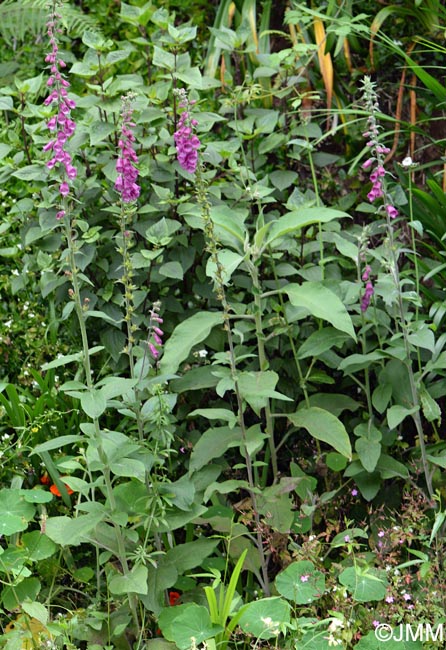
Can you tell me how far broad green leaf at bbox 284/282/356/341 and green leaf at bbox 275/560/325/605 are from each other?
0.67 m

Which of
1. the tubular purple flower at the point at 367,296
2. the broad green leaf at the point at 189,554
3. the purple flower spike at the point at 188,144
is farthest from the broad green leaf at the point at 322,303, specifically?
the broad green leaf at the point at 189,554

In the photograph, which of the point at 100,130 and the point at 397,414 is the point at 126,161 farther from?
the point at 397,414

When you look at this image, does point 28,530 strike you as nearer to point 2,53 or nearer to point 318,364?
point 318,364

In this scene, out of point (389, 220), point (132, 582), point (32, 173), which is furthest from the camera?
point (32, 173)

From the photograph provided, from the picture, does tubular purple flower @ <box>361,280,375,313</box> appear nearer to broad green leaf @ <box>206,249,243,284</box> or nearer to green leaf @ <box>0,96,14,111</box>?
broad green leaf @ <box>206,249,243,284</box>

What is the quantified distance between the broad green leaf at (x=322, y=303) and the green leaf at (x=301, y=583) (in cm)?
67

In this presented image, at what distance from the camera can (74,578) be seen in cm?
293

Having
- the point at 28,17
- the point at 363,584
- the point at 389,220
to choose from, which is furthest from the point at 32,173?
the point at 28,17

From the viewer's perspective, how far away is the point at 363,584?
2.51 meters

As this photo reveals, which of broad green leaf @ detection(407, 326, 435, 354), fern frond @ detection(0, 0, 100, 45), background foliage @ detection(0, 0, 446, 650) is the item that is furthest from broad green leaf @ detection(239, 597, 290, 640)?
fern frond @ detection(0, 0, 100, 45)

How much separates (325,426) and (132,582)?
0.77 m

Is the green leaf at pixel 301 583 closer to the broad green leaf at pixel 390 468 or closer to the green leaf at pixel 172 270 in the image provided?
the broad green leaf at pixel 390 468

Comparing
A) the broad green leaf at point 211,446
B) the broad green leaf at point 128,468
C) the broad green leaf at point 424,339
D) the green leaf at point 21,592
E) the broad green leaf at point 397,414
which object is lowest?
the green leaf at point 21,592

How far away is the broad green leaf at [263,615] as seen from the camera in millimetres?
2497
